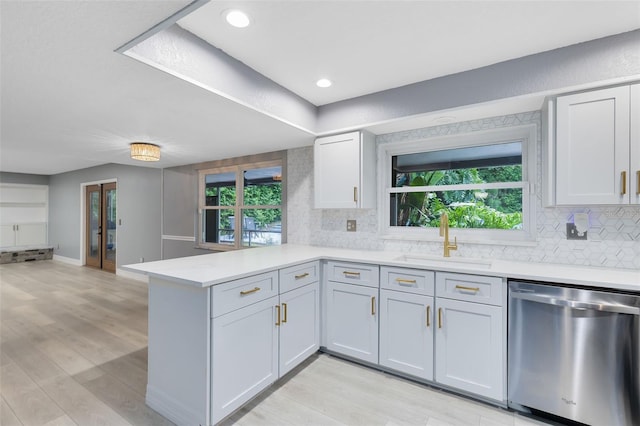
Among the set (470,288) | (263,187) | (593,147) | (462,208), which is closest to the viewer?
(593,147)

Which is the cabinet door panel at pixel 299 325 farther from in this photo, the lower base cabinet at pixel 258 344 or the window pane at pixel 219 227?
the window pane at pixel 219 227

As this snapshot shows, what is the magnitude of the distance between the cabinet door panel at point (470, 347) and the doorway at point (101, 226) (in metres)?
6.47

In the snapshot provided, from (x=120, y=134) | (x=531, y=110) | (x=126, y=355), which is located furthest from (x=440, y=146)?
(x=126, y=355)

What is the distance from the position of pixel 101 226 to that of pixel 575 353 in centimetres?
791

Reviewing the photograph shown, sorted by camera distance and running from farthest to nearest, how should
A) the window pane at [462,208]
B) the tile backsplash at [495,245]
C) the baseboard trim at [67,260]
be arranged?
the baseboard trim at [67,260] < the window pane at [462,208] < the tile backsplash at [495,245]

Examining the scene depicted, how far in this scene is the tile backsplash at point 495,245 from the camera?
6.69 ft

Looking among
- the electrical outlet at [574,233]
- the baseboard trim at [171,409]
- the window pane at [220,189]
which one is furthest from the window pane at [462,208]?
the window pane at [220,189]

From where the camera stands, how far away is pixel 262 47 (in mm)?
1940

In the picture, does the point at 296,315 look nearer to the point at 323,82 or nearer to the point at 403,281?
the point at 403,281

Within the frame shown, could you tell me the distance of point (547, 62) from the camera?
6.52ft

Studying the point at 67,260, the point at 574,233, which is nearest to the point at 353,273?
the point at 574,233

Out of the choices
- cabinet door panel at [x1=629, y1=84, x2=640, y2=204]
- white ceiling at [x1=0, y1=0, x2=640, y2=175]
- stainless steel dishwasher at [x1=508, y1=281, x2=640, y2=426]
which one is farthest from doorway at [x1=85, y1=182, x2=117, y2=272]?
cabinet door panel at [x1=629, y1=84, x2=640, y2=204]

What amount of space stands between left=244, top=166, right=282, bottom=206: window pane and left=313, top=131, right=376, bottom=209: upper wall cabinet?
1.02 m

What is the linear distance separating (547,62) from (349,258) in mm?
1992
